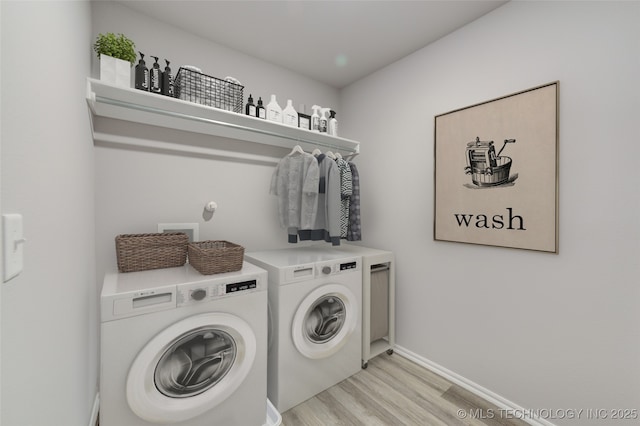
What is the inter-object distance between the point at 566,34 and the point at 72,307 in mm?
2840

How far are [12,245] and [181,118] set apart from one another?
55.9 inches

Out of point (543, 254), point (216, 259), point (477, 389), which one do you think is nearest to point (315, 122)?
point (216, 259)

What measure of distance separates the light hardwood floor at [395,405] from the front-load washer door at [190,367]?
21.4 inches

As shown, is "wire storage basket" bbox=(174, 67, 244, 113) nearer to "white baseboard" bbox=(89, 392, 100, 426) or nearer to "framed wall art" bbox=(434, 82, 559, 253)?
"framed wall art" bbox=(434, 82, 559, 253)

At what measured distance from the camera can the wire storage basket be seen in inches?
68.5

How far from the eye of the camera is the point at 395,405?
1771 mm

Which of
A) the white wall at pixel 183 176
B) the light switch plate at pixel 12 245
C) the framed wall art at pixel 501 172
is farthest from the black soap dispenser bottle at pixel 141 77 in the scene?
the framed wall art at pixel 501 172

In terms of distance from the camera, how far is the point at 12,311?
0.56 metres

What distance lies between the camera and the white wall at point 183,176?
5.75 ft

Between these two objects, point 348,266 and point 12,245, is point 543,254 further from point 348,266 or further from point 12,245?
point 12,245

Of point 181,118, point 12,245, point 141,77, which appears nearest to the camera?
point 12,245

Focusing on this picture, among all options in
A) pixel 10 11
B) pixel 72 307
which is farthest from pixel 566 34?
pixel 72 307

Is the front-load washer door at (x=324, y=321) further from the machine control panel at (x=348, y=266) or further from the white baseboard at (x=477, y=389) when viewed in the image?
the white baseboard at (x=477, y=389)

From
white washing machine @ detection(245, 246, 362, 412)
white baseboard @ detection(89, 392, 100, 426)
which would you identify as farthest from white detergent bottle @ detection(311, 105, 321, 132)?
white baseboard @ detection(89, 392, 100, 426)
